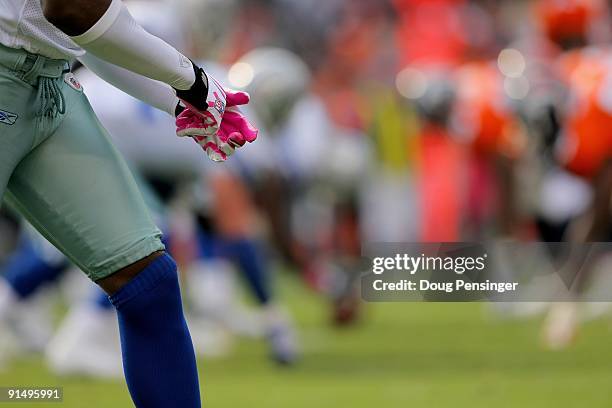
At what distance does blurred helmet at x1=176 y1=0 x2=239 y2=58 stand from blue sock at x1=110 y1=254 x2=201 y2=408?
4.27 metres

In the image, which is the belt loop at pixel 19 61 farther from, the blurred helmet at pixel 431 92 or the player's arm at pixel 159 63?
the blurred helmet at pixel 431 92

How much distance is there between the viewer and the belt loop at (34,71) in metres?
2.93

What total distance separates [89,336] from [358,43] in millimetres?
5795

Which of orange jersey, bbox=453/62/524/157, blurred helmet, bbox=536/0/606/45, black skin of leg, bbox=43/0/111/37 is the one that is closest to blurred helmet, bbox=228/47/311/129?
blurred helmet, bbox=536/0/606/45

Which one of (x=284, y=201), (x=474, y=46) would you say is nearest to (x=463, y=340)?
(x=284, y=201)

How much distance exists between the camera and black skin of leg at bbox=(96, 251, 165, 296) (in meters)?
3.06

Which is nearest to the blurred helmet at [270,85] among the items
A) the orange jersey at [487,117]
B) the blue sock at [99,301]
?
the orange jersey at [487,117]

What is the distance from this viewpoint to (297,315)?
887cm

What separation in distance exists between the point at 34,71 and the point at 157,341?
665 millimetres

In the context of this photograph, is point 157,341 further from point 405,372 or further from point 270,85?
point 270,85

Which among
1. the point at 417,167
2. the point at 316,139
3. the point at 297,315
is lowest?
the point at 297,315

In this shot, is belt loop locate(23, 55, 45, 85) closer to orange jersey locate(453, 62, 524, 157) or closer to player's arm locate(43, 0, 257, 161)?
player's arm locate(43, 0, 257, 161)

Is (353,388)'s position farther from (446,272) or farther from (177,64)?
(177,64)

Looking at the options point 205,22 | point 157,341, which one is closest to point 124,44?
point 157,341
